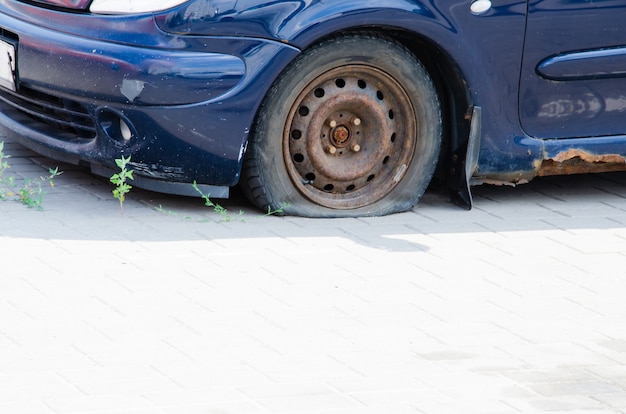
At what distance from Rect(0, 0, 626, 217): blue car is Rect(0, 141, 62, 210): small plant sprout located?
6.4 inches

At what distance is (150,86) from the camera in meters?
5.17

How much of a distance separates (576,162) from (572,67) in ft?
1.60

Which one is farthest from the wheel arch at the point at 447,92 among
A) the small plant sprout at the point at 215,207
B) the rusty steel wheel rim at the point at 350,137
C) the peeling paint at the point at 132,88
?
the peeling paint at the point at 132,88

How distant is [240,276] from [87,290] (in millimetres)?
565

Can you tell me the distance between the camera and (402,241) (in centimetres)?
537

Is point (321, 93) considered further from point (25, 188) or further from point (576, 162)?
point (25, 188)

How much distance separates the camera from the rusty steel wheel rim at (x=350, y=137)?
555cm

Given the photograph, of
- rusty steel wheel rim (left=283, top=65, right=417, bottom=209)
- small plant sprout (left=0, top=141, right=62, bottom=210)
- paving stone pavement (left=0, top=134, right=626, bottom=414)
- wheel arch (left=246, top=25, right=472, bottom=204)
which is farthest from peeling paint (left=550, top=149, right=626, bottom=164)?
small plant sprout (left=0, top=141, right=62, bottom=210)

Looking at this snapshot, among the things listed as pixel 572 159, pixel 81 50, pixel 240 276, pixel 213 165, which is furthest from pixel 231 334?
pixel 572 159

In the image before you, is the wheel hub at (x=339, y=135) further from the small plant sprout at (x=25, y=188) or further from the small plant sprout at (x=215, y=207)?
the small plant sprout at (x=25, y=188)

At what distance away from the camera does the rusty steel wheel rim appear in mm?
5547

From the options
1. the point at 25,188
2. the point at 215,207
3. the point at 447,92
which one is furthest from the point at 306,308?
the point at 25,188

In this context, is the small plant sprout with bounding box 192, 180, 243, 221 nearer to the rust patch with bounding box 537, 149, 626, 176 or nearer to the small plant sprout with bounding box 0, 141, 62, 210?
the small plant sprout with bounding box 0, 141, 62, 210

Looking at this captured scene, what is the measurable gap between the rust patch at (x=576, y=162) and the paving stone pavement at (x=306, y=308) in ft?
0.59
